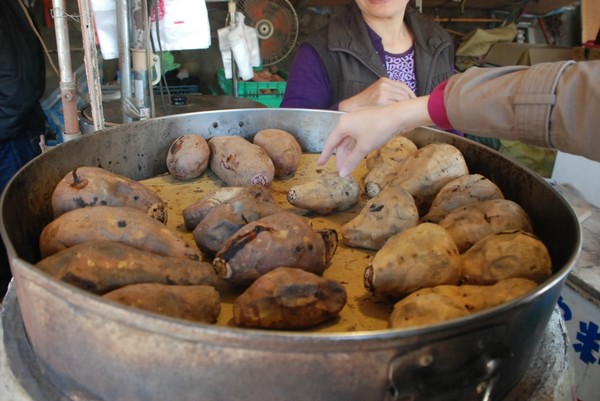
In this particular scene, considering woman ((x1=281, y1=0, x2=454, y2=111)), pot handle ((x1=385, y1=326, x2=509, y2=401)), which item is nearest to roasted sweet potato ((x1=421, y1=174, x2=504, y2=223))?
pot handle ((x1=385, y1=326, x2=509, y2=401))

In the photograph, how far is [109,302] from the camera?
1.59 feet

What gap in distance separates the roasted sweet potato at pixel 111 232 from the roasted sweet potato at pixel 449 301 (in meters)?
0.31

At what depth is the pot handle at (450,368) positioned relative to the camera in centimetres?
49

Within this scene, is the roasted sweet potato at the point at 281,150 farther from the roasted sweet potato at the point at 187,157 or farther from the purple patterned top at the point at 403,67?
the purple patterned top at the point at 403,67

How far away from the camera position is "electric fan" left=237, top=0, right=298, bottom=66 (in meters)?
2.72

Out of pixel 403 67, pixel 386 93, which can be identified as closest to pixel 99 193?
pixel 386 93

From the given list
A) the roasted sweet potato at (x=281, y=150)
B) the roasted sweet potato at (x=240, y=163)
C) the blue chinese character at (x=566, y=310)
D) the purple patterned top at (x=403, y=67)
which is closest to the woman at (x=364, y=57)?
the purple patterned top at (x=403, y=67)

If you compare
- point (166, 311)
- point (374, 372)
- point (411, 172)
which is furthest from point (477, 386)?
point (411, 172)

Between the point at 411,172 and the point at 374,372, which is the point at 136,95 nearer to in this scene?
the point at 411,172

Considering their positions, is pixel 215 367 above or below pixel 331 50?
below

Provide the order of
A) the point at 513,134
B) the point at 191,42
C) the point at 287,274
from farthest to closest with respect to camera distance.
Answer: the point at 191,42 < the point at 513,134 < the point at 287,274

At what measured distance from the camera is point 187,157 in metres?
1.07

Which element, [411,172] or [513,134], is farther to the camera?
[411,172]

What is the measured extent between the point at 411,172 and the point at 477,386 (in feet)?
1.70
